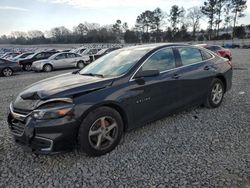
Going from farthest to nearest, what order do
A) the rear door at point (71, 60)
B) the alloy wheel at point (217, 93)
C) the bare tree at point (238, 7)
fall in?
1. the bare tree at point (238, 7)
2. the rear door at point (71, 60)
3. the alloy wheel at point (217, 93)

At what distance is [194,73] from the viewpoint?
16.4ft

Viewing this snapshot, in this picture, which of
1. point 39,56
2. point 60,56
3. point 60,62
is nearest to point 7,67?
point 60,62

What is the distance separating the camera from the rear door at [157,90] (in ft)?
13.1

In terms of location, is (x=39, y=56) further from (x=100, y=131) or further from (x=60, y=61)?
(x=100, y=131)

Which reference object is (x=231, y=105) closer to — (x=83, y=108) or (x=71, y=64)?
(x=83, y=108)

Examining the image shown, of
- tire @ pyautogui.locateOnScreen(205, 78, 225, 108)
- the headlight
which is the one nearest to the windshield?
the headlight

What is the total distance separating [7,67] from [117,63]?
47.5 ft

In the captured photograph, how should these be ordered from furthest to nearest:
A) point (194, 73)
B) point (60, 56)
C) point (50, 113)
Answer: point (60, 56) → point (194, 73) → point (50, 113)

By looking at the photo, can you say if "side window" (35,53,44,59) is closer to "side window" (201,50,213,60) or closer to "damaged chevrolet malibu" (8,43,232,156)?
"damaged chevrolet malibu" (8,43,232,156)

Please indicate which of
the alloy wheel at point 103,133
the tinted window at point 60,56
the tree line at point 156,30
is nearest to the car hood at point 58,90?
the alloy wheel at point 103,133

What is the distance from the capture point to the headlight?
3219 millimetres

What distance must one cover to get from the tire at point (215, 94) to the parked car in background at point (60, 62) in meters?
14.7

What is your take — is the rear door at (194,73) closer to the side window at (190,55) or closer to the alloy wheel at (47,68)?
the side window at (190,55)

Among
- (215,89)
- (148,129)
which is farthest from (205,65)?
(148,129)
